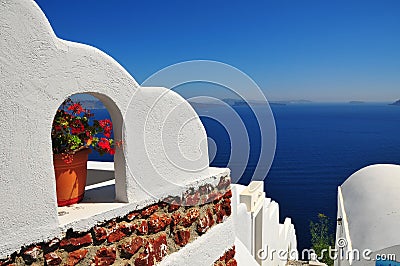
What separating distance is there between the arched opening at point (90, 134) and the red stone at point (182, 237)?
0.54m

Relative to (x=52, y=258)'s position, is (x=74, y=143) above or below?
above

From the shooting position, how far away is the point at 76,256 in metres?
1.64

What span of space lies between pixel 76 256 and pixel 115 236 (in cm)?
24

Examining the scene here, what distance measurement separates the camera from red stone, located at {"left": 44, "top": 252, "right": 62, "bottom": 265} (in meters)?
1.51

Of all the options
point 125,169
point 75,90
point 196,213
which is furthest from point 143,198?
point 75,90

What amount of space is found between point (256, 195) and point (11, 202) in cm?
612

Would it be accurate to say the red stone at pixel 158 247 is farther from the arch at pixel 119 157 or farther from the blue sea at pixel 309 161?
the blue sea at pixel 309 161

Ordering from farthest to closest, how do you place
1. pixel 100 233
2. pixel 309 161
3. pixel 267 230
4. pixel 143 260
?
1. pixel 309 161
2. pixel 267 230
3. pixel 143 260
4. pixel 100 233

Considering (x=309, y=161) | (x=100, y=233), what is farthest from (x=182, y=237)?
(x=309, y=161)

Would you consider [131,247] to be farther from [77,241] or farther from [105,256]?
[77,241]

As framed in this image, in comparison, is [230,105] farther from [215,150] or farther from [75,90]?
[75,90]

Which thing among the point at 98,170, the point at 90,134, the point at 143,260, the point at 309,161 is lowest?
the point at 309,161

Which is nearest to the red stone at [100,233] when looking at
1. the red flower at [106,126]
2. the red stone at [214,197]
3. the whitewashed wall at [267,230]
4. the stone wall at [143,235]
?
the stone wall at [143,235]

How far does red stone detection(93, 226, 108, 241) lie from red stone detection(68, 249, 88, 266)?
8 centimetres
